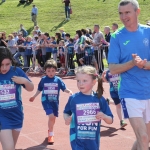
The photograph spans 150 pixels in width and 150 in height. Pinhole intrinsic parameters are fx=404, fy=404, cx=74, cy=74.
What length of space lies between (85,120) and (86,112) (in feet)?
0.31

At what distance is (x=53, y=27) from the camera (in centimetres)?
3497

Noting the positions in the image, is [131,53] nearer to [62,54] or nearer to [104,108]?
[104,108]

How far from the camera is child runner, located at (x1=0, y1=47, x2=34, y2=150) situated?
5148 millimetres

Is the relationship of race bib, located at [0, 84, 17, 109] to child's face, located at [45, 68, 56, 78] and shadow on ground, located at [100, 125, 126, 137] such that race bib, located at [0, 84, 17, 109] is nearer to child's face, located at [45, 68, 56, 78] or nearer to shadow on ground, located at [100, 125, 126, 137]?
child's face, located at [45, 68, 56, 78]

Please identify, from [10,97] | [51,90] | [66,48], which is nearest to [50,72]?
[51,90]

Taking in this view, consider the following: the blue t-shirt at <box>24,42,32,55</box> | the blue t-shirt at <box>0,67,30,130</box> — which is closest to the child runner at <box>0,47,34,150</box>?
the blue t-shirt at <box>0,67,30,130</box>

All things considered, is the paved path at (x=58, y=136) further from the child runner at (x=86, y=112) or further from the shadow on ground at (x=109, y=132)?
the child runner at (x=86, y=112)

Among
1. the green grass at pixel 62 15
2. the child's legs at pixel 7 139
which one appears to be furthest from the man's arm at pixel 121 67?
the green grass at pixel 62 15

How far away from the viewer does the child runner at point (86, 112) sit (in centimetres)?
470

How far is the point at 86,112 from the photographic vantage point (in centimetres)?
479

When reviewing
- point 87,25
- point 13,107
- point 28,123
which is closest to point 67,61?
point 28,123

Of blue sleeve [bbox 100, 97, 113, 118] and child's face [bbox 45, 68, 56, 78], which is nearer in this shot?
blue sleeve [bbox 100, 97, 113, 118]

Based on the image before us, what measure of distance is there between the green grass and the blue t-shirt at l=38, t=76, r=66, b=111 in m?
24.5

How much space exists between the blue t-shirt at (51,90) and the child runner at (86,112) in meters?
2.59
